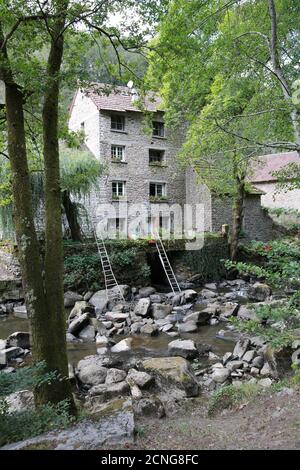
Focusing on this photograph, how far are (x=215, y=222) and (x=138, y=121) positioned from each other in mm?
8119

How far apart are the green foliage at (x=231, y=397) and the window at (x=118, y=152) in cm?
1774

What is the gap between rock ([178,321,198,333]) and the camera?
31.9 feet

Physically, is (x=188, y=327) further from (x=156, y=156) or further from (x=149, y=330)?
(x=156, y=156)

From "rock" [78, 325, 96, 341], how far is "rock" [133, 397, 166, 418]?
14.8ft

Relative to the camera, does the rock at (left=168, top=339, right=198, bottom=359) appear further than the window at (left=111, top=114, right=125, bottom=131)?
No

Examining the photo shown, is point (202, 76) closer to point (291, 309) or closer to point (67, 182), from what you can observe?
point (291, 309)

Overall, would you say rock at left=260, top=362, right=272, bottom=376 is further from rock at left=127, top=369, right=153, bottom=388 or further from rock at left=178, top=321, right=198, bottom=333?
rock at left=178, top=321, right=198, bottom=333

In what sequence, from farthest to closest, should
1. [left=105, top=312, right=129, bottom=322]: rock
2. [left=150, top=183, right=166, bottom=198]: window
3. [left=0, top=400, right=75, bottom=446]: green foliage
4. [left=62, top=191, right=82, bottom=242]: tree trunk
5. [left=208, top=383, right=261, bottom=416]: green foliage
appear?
[left=150, top=183, right=166, bottom=198]: window → [left=62, top=191, right=82, bottom=242]: tree trunk → [left=105, top=312, right=129, bottom=322]: rock → [left=208, top=383, right=261, bottom=416]: green foliage → [left=0, top=400, right=75, bottom=446]: green foliage

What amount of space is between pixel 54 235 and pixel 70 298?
8.89 metres

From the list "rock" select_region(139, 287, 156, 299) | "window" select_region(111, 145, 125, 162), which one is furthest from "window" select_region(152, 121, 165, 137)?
"rock" select_region(139, 287, 156, 299)

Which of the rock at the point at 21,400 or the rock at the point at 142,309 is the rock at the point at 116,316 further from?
the rock at the point at 21,400

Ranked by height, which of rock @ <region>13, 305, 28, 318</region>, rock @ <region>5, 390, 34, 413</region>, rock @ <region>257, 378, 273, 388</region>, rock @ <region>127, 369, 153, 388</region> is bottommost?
rock @ <region>13, 305, 28, 318</region>

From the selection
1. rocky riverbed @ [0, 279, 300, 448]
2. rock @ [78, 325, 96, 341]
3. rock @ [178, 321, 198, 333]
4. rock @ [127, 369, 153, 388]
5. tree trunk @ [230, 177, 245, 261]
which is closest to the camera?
rocky riverbed @ [0, 279, 300, 448]

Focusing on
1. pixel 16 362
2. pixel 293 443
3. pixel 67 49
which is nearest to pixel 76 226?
pixel 16 362
